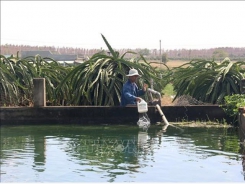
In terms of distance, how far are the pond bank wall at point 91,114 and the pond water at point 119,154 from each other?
638 mm

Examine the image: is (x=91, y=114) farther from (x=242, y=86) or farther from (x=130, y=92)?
(x=242, y=86)

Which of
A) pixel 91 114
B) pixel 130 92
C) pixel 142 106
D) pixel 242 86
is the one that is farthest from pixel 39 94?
pixel 242 86

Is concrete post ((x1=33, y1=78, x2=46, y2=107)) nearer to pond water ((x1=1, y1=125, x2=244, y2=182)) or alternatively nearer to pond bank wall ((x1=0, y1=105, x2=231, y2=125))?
pond bank wall ((x1=0, y1=105, x2=231, y2=125))

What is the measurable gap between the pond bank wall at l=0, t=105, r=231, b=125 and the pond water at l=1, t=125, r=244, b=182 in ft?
2.09

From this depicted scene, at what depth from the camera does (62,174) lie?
9133mm

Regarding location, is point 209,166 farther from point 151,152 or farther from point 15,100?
point 15,100

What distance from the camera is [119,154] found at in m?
11.2

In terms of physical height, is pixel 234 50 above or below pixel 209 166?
above

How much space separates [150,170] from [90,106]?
23.8 ft

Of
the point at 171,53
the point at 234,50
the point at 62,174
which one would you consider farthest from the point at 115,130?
the point at 171,53

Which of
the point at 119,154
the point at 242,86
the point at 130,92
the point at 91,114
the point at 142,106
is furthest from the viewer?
the point at 242,86

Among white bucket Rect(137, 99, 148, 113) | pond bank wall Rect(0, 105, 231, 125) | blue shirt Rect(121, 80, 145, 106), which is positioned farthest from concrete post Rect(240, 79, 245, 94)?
white bucket Rect(137, 99, 148, 113)

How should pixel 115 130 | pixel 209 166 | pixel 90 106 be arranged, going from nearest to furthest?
pixel 209 166, pixel 115 130, pixel 90 106

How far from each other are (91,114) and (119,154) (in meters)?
5.40
